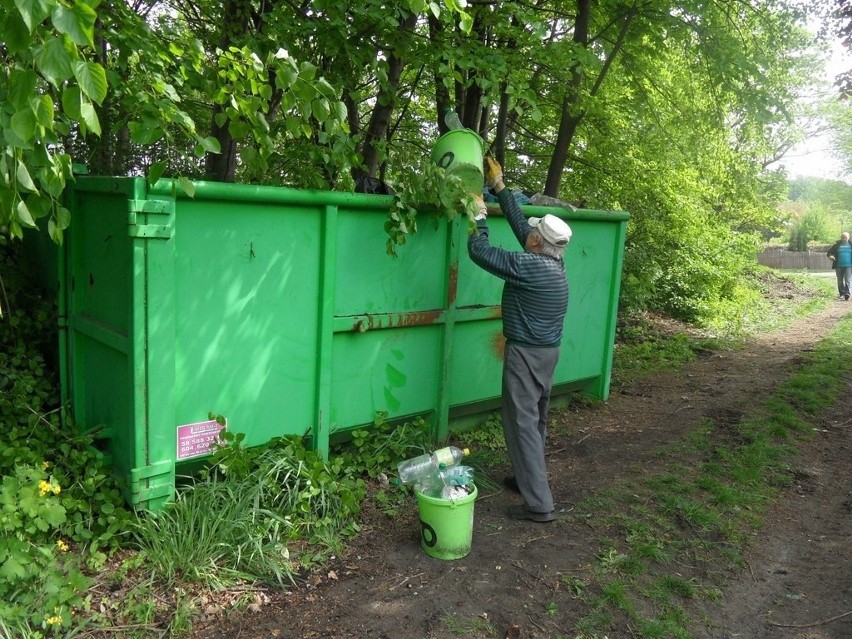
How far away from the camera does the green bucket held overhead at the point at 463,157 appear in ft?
15.1

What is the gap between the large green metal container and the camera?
3434mm

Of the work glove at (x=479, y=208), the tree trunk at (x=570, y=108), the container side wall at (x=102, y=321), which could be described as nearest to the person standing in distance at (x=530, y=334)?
the work glove at (x=479, y=208)

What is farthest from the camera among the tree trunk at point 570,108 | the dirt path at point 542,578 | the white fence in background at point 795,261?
the white fence in background at point 795,261

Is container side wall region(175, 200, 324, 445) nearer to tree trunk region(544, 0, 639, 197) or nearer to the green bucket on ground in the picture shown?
the green bucket on ground

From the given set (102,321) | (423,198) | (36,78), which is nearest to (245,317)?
(102,321)

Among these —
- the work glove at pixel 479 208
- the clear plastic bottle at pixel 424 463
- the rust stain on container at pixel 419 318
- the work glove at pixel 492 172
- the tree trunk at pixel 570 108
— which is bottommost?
the clear plastic bottle at pixel 424 463

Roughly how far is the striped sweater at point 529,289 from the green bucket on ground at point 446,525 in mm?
1087

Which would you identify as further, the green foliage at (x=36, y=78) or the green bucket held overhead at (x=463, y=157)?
the green bucket held overhead at (x=463, y=157)

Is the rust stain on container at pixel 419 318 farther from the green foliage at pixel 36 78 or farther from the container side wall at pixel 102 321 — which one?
Result: the green foliage at pixel 36 78

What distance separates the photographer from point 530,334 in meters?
4.32

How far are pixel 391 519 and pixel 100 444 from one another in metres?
1.62

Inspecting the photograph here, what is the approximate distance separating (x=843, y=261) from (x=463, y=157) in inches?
605

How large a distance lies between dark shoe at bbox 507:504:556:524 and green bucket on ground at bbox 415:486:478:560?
0.60 meters

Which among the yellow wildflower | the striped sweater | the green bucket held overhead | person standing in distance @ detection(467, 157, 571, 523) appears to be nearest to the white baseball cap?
person standing in distance @ detection(467, 157, 571, 523)
